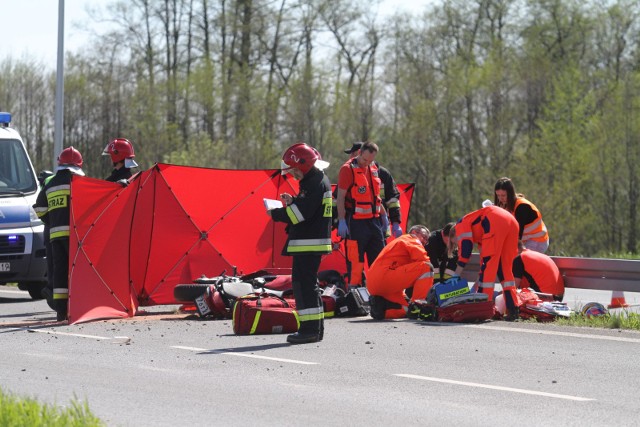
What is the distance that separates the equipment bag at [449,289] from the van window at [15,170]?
23.0 ft

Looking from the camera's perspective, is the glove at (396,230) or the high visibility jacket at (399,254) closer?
the high visibility jacket at (399,254)

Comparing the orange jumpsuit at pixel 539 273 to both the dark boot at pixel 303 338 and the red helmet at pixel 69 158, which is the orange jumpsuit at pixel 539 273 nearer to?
the dark boot at pixel 303 338

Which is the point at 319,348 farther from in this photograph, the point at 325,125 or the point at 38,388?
the point at 325,125

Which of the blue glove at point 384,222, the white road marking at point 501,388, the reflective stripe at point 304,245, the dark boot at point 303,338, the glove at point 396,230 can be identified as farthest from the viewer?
the glove at point 396,230

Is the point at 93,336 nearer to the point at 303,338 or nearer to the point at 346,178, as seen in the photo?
the point at 303,338

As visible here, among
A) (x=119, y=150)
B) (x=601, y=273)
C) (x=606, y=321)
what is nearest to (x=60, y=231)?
(x=119, y=150)

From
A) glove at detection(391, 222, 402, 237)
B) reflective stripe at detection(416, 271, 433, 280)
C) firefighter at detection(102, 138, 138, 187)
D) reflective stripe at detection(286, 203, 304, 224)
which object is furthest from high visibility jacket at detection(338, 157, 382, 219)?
reflective stripe at detection(286, 203, 304, 224)

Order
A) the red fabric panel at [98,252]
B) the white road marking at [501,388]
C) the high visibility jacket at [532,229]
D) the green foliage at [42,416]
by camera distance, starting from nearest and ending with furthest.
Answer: the green foliage at [42,416] → the white road marking at [501,388] → the red fabric panel at [98,252] → the high visibility jacket at [532,229]

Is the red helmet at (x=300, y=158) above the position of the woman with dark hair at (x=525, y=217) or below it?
above

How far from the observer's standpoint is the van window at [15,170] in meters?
17.1

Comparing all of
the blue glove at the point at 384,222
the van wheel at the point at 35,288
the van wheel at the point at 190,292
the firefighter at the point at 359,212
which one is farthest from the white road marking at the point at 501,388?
the van wheel at the point at 35,288

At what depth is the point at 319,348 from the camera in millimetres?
10477

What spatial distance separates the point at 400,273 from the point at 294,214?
262 centimetres

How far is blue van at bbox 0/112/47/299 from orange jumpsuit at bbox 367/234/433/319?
18.2 feet
